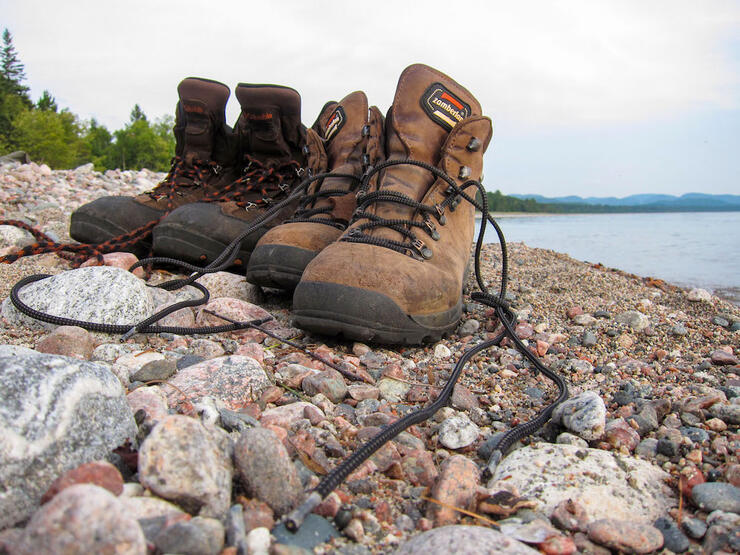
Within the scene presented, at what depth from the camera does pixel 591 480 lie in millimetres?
1092

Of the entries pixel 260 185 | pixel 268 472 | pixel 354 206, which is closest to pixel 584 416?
pixel 268 472

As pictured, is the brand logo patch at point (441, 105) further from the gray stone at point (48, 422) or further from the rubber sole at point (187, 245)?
the gray stone at point (48, 422)

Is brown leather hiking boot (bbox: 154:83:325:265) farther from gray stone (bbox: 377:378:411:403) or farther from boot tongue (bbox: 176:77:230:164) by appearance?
gray stone (bbox: 377:378:411:403)

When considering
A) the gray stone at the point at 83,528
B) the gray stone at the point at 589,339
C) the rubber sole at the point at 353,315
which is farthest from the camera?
the gray stone at the point at 589,339

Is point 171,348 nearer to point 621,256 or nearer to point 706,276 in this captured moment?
point 706,276

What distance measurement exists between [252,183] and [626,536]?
2869 millimetres

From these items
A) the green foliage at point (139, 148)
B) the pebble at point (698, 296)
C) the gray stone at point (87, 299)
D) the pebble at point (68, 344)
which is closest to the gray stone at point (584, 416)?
the pebble at point (68, 344)

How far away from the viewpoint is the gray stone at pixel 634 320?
2289mm

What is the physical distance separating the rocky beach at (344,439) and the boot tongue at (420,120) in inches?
27.4

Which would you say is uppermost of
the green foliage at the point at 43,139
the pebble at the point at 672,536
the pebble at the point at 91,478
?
the green foliage at the point at 43,139

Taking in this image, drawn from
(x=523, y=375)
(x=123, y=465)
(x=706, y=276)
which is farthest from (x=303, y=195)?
(x=706, y=276)

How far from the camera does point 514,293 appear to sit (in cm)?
291

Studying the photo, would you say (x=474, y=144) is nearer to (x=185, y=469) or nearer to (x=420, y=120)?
(x=420, y=120)

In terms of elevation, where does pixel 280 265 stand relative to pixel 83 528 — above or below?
above
